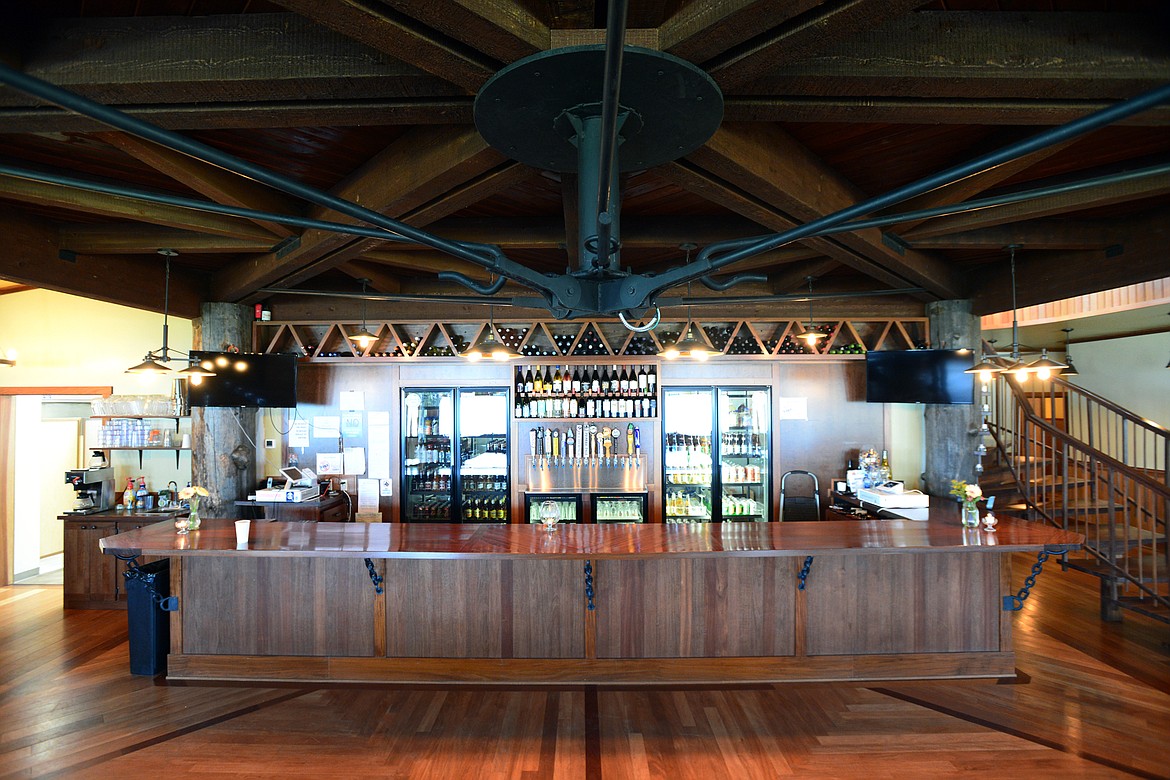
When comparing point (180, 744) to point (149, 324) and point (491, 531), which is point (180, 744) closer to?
point (491, 531)

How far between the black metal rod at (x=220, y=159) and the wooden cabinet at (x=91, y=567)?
5.45 m

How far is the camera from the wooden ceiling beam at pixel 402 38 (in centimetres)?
139

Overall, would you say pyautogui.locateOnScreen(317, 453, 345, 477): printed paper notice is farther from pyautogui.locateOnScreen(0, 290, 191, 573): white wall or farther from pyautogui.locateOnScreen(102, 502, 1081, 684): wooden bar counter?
pyautogui.locateOnScreen(102, 502, 1081, 684): wooden bar counter

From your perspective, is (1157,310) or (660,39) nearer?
(660,39)

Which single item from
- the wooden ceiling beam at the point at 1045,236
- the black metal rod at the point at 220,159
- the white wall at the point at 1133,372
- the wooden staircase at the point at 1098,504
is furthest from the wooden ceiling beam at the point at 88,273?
the white wall at the point at 1133,372

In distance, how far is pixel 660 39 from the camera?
1.57 meters

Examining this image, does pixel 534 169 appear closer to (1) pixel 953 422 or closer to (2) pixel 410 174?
(2) pixel 410 174

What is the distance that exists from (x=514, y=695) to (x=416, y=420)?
320 centimetres

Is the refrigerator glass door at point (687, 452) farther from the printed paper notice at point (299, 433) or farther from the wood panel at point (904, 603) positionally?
the printed paper notice at point (299, 433)

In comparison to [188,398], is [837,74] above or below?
above

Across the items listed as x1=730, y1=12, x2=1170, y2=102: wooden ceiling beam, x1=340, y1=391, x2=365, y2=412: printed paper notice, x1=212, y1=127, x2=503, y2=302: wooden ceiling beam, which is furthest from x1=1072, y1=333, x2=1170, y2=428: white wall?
x1=340, y1=391, x2=365, y2=412: printed paper notice

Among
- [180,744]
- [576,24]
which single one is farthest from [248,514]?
[576,24]

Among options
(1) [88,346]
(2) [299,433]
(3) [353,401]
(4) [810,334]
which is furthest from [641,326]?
(1) [88,346]

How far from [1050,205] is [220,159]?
3732 millimetres
